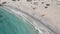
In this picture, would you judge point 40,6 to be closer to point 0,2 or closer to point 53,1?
point 53,1

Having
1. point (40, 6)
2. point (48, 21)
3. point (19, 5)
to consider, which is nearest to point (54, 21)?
point (48, 21)

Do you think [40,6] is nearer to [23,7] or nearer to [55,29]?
[23,7]

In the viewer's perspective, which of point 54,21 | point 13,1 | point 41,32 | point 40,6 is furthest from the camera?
point 13,1

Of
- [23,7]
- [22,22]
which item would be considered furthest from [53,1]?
[22,22]

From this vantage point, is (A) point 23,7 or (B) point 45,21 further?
(A) point 23,7

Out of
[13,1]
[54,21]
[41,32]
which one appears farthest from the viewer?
[13,1]

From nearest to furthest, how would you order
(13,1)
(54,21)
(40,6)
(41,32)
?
1. (41,32)
2. (54,21)
3. (40,6)
4. (13,1)
